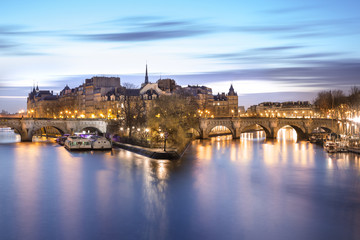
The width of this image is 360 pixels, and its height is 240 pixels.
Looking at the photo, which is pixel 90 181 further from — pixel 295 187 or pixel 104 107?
pixel 104 107

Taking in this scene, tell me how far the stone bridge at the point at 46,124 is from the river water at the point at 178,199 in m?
25.5

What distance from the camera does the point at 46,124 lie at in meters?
72.9

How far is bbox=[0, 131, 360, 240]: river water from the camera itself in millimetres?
21219

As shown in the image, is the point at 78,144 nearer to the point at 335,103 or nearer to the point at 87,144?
the point at 87,144

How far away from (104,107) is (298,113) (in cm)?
9096

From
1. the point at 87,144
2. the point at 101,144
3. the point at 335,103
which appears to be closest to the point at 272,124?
the point at 335,103

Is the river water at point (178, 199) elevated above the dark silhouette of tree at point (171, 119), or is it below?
below

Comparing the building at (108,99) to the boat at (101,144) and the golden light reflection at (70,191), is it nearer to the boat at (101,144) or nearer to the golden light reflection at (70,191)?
the boat at (101,144)

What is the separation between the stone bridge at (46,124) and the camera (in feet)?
230

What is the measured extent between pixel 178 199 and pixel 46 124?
50197 millimetres

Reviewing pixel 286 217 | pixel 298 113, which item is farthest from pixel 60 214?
pixel 298 113

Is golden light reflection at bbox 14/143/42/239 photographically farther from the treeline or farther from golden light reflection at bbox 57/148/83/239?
the treeline

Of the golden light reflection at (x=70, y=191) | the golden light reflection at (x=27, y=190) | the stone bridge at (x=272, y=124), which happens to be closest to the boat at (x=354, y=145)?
the stone bridge at (x=272, y=124)

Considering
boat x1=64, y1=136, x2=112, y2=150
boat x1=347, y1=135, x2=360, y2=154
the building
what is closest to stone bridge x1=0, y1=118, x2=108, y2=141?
boat x1=64, y1=136, x2=112, y2=150
